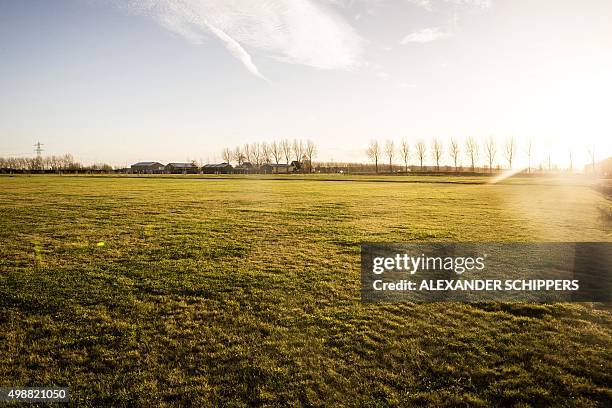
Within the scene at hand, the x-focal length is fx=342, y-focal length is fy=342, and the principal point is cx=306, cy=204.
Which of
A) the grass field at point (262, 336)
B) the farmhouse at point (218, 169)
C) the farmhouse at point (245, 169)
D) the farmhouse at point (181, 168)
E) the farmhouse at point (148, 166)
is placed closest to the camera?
the grass field at point (262, 336)

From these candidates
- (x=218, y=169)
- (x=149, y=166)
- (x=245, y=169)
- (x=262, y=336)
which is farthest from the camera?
(x=149, y=166)

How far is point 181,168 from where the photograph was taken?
167500mm

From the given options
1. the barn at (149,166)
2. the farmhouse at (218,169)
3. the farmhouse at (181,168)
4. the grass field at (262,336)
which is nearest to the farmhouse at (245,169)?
the farmhouse at (218,169)

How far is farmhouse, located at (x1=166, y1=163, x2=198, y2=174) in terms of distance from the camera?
6301 inches

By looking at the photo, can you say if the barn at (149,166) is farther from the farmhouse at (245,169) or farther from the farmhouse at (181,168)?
the farmhouse at (245,169)

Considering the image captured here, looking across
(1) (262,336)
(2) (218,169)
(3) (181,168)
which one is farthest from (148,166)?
(1) (262,336)

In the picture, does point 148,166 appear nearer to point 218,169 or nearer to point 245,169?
point 218,169

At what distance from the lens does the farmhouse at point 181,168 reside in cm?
16004

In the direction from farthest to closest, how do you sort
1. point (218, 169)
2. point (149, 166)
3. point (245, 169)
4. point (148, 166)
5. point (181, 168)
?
1. point (149, 166)
2. point (148, 166)
3. point (181, 168)
4. point (245, 169)
5. point (218, 169)

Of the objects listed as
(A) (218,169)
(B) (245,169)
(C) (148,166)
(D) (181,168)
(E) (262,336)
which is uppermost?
(C) (148,166)

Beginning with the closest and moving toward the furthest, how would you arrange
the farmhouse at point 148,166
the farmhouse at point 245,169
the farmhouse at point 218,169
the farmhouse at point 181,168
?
the farmhouse at point 245,169 → the farmhouse at point 218,169 → the farmhouse at point 181,168 → the farmhouse at point 148,166

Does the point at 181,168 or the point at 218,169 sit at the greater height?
the point at 181,168

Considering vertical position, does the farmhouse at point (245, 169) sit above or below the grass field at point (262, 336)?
above

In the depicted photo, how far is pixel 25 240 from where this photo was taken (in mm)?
13016
